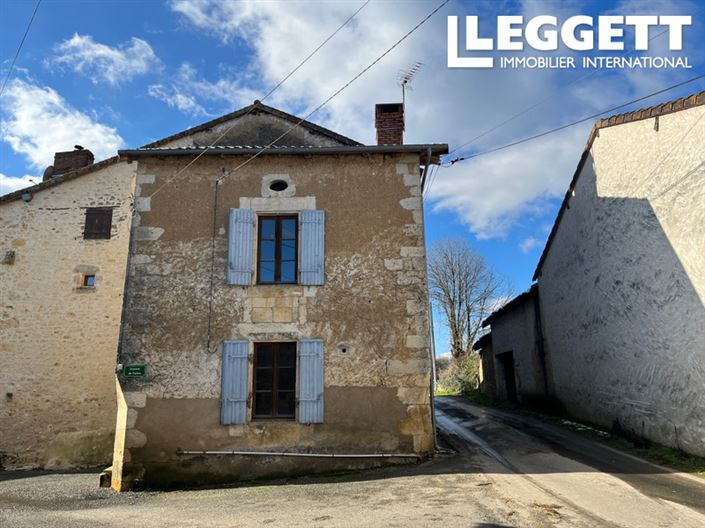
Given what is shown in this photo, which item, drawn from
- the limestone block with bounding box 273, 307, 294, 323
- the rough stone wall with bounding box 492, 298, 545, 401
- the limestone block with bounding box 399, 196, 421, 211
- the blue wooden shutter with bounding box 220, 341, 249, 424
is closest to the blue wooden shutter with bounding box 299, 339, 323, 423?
the limestone block with bounding box 273, 307, 294, 323

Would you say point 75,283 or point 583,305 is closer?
point 583,305

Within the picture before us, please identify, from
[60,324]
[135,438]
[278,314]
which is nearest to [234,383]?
[278,314]

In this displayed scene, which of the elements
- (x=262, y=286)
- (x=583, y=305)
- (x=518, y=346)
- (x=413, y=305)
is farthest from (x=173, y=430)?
(x=518, y=346)

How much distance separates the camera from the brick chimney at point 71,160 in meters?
15.3

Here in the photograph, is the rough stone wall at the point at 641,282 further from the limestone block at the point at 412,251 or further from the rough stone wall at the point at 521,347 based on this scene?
the limestone block at the point at 412,251

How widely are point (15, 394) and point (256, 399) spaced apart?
785 centimetres

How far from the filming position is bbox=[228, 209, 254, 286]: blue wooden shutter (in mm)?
8195

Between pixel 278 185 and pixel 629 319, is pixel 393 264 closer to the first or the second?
pixel 278 185

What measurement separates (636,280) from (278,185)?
6.67 metres

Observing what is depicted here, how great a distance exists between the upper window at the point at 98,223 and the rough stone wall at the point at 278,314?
5.04 meters

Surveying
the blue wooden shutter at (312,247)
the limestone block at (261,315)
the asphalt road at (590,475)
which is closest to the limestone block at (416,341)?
the blue wooden shutter at (312,247)

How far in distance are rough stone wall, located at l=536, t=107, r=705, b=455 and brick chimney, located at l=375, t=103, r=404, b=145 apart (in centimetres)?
428

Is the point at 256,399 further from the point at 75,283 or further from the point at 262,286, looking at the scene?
the point at 75,283

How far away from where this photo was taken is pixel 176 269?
8.30m
